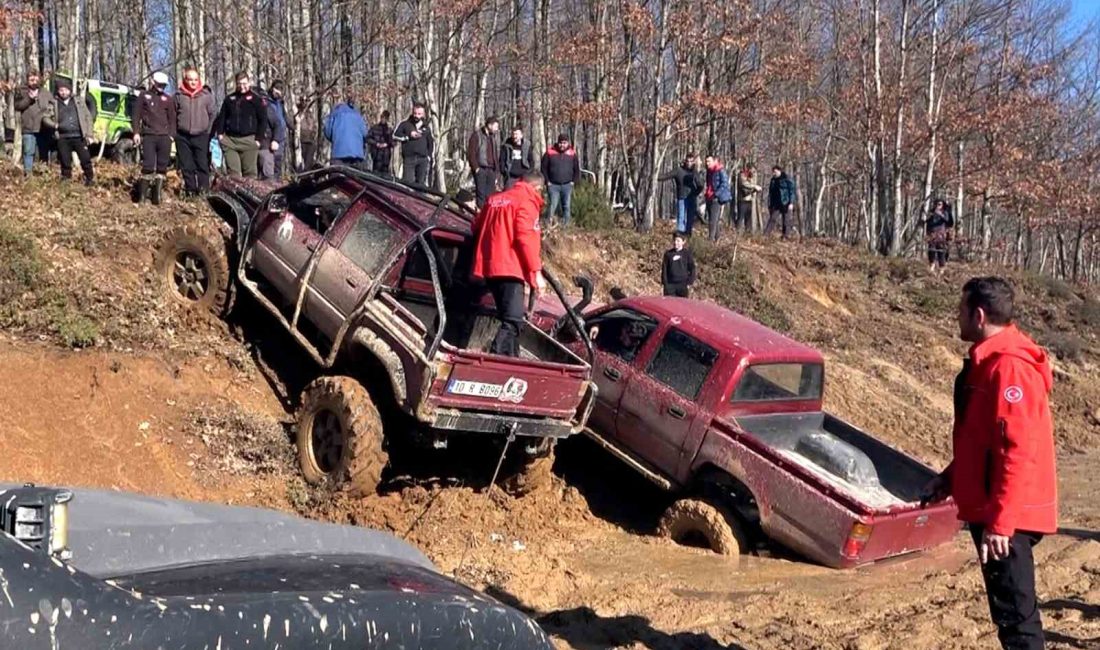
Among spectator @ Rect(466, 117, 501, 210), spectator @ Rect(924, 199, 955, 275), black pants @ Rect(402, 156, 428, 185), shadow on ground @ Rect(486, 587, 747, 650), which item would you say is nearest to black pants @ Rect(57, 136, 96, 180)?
black pants @ Rect(402, 156, 428, 185)

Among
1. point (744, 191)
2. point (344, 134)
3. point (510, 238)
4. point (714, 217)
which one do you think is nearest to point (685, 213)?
point (714, 217)

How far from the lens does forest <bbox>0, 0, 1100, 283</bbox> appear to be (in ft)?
71.5

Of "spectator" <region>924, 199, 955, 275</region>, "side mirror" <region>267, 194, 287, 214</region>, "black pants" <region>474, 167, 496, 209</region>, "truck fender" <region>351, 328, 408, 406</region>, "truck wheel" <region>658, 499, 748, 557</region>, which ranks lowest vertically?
"truck wheel" <region>658, 499, 748, 557</region>

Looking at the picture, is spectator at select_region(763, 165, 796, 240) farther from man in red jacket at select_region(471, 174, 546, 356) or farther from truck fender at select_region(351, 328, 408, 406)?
truck fender at select_region(351, 328, 408, 406)

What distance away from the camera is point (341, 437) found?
8.36 m

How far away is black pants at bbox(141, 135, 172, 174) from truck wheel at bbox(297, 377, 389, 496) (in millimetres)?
5707

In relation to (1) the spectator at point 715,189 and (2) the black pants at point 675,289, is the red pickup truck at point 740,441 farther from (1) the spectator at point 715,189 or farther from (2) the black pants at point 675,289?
(1) the spectator at point 715,189

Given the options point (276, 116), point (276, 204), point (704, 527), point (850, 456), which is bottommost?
point (704, 527)

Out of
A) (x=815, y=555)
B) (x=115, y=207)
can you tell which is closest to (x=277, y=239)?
(x=115, y=207)

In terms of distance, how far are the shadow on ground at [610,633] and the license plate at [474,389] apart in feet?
5.58

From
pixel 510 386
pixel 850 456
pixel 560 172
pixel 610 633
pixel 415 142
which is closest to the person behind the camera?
pixel 610 633

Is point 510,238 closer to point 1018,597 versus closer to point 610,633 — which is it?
point 610,633

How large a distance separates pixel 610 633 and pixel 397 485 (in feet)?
9.74

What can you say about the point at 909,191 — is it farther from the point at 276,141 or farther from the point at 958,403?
the point at 958,403
